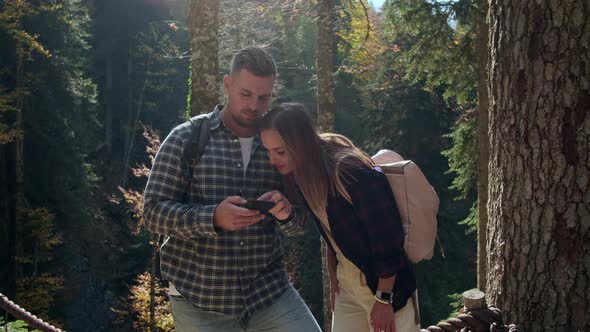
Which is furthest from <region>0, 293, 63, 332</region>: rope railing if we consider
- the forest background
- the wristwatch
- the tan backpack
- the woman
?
the forest background

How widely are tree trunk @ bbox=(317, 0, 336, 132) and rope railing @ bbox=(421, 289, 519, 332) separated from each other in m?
6.41

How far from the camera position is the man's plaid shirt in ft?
8.03

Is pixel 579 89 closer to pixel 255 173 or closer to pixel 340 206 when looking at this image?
pixel 340 206

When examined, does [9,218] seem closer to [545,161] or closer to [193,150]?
[193,150]

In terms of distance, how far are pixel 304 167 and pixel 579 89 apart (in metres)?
1.06

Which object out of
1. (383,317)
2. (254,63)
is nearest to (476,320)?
(383,317)

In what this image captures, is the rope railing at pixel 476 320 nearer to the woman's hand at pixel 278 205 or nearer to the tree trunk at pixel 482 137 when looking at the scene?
the woman's hand at pixel 278 205

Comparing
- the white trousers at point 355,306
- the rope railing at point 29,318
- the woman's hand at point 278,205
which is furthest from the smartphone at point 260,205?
the rope railing at point 29,318

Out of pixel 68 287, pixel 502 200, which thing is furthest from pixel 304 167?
pixel 68 287

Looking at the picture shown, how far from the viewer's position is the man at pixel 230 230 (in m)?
2.45

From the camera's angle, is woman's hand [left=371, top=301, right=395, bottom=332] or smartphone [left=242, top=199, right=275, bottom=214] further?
woman's hand [left=371, top=301, right=395, bottom=332]

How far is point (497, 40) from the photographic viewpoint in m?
2.62

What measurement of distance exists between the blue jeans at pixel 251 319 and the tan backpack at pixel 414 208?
0.52 meters

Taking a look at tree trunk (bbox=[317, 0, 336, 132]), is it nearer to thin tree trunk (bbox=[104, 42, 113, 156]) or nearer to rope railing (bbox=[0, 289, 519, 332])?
rope railing (bbox=[0, 289, 519, 332])
